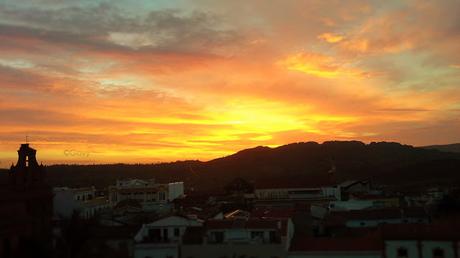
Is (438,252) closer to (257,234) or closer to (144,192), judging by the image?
(257,234)

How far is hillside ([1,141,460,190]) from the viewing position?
13775 cm

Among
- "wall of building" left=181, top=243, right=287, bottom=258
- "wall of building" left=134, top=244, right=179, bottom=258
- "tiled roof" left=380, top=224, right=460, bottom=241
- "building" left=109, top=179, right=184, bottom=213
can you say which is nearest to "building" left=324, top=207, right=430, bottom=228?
"tiled roof" left=380, top=224, right=460, bottom=241

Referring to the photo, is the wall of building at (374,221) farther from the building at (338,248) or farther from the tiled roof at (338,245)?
the building at (338,248)

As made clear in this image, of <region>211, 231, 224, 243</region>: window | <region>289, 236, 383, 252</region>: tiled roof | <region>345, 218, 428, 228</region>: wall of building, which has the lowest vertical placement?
<region>289, 236, 383, 252</region>: tiled roof

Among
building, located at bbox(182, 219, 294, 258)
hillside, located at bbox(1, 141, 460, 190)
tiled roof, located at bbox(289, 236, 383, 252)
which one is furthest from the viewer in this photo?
hillside, located at bbox(1, 141, 460, 190)

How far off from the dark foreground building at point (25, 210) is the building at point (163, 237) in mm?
7702

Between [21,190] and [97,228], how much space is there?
338 inches

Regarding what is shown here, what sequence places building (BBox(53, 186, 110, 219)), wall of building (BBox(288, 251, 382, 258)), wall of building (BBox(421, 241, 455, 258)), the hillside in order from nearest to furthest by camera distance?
1. wall of building (BBox(421, 241, 455, 258))
2. wall of building (BBox(288, 251, 382, 258))
3. building (BBox(53, 186, 110, 219))
4. the hillside

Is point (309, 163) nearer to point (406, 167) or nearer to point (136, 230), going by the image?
point (406, 167)

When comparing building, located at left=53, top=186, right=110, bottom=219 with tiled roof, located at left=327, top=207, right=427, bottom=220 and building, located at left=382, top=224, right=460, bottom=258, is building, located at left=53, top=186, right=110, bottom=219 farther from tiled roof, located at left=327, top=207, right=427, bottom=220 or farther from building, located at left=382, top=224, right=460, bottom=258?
building, located at left=382, top=224, right=460, bottom=258

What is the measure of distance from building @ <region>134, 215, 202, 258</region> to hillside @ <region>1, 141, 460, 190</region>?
278ft

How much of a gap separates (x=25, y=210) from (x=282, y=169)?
127 metres

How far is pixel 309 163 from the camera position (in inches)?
6964

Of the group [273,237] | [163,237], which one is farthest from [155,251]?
[273,237]
